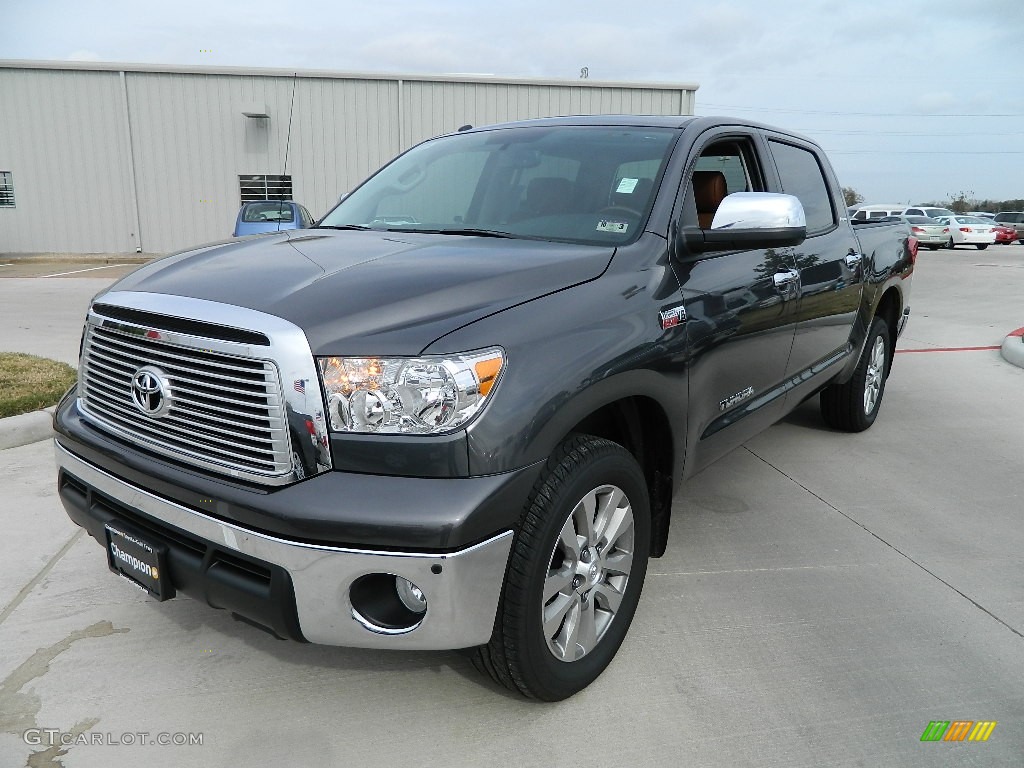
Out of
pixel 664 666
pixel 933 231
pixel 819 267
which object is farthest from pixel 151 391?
pixel 933 231

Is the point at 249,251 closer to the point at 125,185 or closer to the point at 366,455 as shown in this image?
the point at 366,455

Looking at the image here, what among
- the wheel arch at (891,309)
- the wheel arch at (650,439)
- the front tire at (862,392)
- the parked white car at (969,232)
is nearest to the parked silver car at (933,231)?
the parked white car at (969,232)

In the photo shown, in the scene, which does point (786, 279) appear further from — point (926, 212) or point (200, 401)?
point (926, 212)

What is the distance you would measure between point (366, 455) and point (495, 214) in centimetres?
145

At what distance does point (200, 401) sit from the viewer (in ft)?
6.95

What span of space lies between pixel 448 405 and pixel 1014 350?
7.82 metres

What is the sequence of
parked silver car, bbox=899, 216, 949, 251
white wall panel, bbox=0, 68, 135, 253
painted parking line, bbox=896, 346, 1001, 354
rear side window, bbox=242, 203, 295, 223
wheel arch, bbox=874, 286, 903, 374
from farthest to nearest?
parked silver car, bbox=899, 216, 949, 251 → white wall panel, bbox=0, 68, 135, 253 → rear side window, bbox=242, 203, 295, 223 → painted parking line, bbox=896, 346, 1001, 354 → wheel arch, bbox=874, 286, 903, 374

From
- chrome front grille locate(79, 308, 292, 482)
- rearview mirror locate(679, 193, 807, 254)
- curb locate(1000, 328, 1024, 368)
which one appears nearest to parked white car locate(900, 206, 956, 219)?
curb locate(1000, 328, 1024, 368)

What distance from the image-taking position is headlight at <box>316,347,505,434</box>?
1953 mm

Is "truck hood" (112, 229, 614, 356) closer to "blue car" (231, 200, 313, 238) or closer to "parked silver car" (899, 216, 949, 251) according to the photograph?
"blue car" (231, 200, 313, 238)

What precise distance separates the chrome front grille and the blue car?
11.8 meters

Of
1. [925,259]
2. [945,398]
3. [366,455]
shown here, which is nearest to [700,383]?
[366,455]

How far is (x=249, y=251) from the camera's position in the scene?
2.66 meters

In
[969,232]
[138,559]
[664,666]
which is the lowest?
[969,232]
